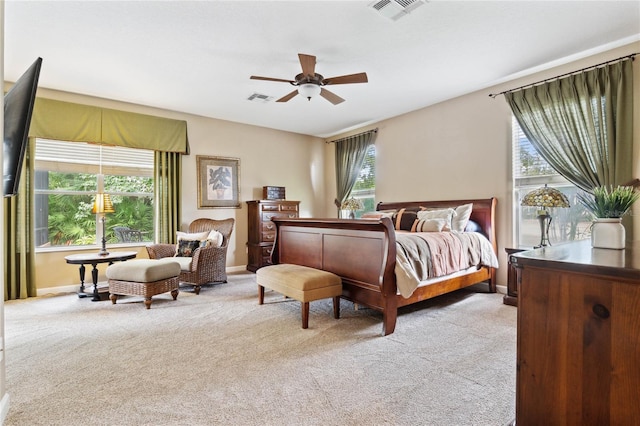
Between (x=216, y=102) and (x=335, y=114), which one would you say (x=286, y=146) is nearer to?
(x=335, y=114)

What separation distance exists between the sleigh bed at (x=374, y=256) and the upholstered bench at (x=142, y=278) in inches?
53.2

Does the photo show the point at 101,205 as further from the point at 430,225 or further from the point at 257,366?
the point at 430,225

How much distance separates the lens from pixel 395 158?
565cm

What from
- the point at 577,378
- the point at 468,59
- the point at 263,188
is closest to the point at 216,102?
the point at 263,188

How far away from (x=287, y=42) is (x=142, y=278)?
2.97 meters

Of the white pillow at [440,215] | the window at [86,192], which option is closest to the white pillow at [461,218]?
the white pillow at [440,215]

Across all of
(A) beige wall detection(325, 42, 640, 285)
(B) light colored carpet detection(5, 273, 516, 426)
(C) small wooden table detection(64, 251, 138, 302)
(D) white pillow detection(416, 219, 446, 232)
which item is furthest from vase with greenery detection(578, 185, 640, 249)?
(C) small wooden table detection(64, 251, 138, 302)

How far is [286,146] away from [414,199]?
2889 millimetres

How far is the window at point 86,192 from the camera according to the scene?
4.42 meters

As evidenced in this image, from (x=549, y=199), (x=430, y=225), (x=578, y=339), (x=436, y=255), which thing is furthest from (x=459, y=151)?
(x=578, y=339)

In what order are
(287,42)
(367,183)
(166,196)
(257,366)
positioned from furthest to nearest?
1. (367,183)
2. (166,196)
3. (287,42)
4. (257,366)

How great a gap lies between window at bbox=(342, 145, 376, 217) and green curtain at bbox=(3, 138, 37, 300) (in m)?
5.09

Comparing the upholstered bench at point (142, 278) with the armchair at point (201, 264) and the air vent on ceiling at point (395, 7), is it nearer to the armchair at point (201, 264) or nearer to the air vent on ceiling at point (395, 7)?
the armchair at point (201, 264)

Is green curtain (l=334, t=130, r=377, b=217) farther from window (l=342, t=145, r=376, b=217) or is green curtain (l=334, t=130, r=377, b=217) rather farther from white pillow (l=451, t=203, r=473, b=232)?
white pillow (l=451, t=203, r=473, b=232)
